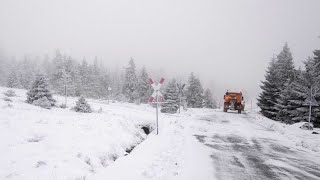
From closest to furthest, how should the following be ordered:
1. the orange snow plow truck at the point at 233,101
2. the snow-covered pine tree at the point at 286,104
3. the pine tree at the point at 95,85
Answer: the snow-covered pine tree at the point at 286,104
the orange snow plow truck at the point at 233,101
the pine tree at the point at 95,85

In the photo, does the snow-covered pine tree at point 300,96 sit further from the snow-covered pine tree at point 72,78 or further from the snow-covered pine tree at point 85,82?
the snow-covered pine tree at point 85,82

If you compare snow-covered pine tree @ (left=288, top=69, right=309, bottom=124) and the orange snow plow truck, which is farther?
the orange snow plow truck

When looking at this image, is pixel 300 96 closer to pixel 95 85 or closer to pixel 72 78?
pixel 72 78

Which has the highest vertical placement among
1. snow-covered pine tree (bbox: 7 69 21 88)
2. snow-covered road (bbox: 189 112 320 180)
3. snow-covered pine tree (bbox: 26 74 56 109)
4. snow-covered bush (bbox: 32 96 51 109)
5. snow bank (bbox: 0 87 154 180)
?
snow-covered pine tree (bbox: 7 69 21 88)

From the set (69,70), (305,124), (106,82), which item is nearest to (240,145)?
(305,124)

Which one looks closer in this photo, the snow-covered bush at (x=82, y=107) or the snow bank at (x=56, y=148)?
the snow bank at (x=56, y=148)

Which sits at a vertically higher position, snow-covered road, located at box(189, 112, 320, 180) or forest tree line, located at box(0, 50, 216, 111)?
forest tree line, located at box(0, 50, 216, 111)

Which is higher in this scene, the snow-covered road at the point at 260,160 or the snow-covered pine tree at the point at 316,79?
the snow-covered pine tree at the point at 316,79

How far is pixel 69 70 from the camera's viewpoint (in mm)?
69688

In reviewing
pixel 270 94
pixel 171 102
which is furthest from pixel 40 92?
pixel 270 94

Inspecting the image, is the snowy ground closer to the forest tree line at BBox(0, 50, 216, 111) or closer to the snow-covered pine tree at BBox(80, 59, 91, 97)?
the forest tree line at BBox(0, 50, 216, 111)

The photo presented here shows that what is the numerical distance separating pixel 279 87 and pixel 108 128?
1146 inches

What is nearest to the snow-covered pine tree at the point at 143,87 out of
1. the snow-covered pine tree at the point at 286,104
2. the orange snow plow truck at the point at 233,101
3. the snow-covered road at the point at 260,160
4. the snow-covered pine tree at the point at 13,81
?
the snow-covered pine tree at the point at 13,81

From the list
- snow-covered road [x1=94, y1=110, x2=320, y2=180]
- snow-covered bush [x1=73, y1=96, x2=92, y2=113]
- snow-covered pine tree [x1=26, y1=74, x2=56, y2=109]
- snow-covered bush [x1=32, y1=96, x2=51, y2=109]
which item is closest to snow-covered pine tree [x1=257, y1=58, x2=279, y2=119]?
snow-covered bush [x1=73, y1=96, x2=92, y2=113]
